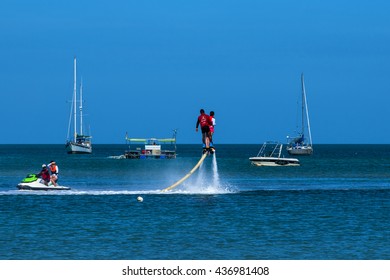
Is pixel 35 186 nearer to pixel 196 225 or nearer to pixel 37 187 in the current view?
pixel 37 187

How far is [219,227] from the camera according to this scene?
50.3 metres

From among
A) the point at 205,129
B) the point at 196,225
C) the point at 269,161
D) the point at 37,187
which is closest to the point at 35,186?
the point at 37,187

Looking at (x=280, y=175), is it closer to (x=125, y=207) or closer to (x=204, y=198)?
(x=204, y=198)

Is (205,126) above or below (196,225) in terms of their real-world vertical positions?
above

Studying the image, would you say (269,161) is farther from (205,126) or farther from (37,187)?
(205,126)

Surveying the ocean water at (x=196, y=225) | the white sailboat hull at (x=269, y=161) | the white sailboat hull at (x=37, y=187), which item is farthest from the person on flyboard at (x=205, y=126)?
the white sailboat hull at (x=269, y=161)

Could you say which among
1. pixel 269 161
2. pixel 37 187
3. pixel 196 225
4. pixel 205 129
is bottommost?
pixel 196 225

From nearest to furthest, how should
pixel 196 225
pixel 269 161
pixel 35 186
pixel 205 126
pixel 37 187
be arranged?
1. pixel 205 126
2. pixel 196 225
3. pixel 37 187
4. pixel 35 186
5. pixel 269 161

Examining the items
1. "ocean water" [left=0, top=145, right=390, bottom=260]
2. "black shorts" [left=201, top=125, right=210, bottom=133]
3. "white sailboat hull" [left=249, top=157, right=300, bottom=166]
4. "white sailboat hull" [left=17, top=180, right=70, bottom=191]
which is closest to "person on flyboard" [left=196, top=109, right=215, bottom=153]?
"black shorts" [left=201, top=125, right=210, bottom=133]

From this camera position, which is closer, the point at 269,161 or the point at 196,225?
the point at 196,225

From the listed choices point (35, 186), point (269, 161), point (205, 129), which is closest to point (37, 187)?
point (35, 186)

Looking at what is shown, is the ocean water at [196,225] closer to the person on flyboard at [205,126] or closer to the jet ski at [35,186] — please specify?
the jet ski at [35,186]

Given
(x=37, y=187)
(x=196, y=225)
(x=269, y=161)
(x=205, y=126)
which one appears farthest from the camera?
(x=269, y=161)
